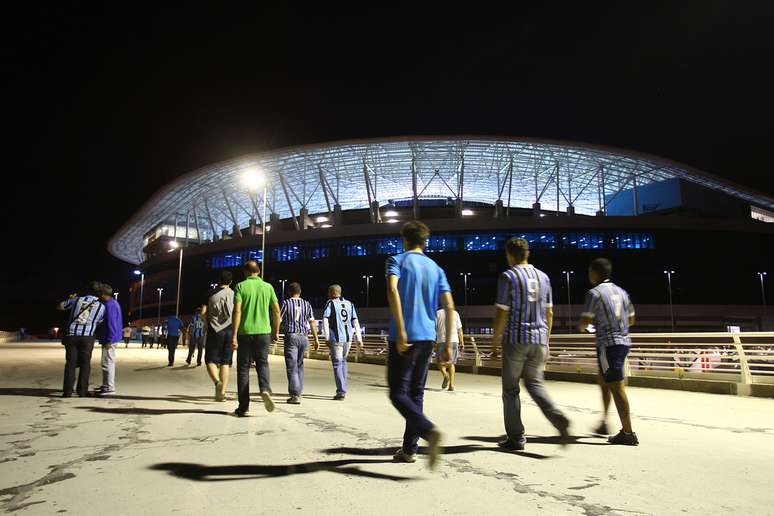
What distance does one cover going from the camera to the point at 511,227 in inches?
2355

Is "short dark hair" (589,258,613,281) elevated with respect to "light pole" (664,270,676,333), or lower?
lower

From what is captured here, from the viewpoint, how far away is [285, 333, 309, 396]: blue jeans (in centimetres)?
772

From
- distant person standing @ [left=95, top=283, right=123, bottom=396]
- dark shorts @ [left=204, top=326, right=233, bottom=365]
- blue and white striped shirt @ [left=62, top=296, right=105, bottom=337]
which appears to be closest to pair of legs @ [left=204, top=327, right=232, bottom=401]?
dark shorts @ [left=204, top=326, right=233, bottom=365]

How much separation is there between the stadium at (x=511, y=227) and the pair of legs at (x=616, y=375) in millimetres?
53942

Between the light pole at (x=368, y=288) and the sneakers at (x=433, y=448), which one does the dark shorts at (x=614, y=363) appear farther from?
the light pole at (x=368, y=288)

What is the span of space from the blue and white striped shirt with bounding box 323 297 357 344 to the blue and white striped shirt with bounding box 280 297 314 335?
37cm

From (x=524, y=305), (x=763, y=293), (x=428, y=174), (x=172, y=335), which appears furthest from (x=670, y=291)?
(x=524, y=305)

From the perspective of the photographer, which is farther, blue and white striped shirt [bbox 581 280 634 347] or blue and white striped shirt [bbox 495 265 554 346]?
blue and white striped shirt [bbox 581 280 634 347]

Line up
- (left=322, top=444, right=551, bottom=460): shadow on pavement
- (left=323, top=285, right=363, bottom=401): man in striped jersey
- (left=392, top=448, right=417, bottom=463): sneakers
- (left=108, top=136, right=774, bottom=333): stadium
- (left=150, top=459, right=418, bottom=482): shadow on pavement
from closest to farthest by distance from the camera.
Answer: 1. (left=150, top=459, right=418, bottom=482): shadow on pavement
2. (left=392, top=448, right=417, bottom=463): sneakers
3. (left=322, top=444, right=551, bottom=460): shadow on pavement
4. (left=323, top=285, right=363, bottom=401): man in striped jersey
5. (left=108, top=136, right=774, bottom=333): stadium

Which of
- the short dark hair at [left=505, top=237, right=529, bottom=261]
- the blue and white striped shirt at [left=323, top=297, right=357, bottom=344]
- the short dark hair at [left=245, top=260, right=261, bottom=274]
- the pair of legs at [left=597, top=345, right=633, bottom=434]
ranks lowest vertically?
the pair of legs at [left=597, top=345, right=633, bottom=434]

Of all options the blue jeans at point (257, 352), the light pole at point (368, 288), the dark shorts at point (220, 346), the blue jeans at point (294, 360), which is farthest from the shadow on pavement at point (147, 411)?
the light pole at point (368, 288)

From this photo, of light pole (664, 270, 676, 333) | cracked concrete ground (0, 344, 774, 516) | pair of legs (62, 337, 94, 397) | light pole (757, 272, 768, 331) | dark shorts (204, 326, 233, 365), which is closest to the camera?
cracked concrete ground (0, 344, 774, 516)

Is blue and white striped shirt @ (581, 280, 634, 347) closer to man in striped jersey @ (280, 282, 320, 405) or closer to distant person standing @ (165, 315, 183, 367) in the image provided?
man in striped jersey @ (280, 282, 320, 405)

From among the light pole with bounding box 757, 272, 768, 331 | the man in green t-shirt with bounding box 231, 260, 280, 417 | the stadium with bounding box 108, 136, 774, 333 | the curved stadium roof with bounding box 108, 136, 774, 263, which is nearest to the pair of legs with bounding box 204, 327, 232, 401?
the man in green t-shirt with bounding box 231, 260, 280, 417
